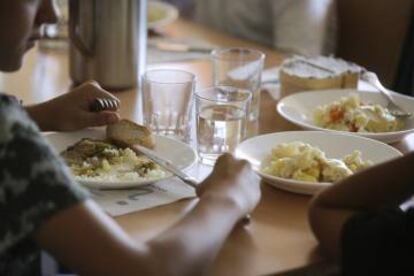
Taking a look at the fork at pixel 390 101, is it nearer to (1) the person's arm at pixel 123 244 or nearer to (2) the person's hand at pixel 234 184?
(2) the person's hand at pixel 234 184

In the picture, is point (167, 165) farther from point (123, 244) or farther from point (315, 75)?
point (315, 75)

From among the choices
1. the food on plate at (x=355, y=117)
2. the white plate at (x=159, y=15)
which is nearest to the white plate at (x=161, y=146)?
the food on plate at (x=355, y=117)

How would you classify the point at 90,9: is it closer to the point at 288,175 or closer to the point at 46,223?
the point at 288,175

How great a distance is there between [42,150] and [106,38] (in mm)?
902

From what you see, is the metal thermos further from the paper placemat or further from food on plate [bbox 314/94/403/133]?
the paper placemat

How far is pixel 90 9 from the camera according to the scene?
1812 mm

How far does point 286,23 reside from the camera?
2.47 m

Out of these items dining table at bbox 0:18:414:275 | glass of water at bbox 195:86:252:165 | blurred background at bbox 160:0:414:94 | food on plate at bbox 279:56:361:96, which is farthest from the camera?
blurred background at bbox 160:0:414:94

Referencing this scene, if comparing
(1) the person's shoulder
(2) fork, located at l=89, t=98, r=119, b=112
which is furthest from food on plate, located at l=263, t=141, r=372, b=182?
(1) the person's shoulder

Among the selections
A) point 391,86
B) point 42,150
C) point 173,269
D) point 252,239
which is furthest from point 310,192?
point 391,86

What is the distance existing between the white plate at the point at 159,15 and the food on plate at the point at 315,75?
0.69m

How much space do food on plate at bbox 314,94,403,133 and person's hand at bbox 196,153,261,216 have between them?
403 mm

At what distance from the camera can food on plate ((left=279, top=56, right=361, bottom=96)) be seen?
1.77 m

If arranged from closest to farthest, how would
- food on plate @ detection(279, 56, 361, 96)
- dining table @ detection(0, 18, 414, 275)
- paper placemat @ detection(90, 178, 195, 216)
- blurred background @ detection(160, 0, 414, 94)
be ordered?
dining table @ detection(0, 18, 414, 275)
paper placemat @ detection(90, 178, 195, 216)
food on plate @ detection(279, 56, 361, 96)
blurred background @ detection(160, 0, 414, 94)
